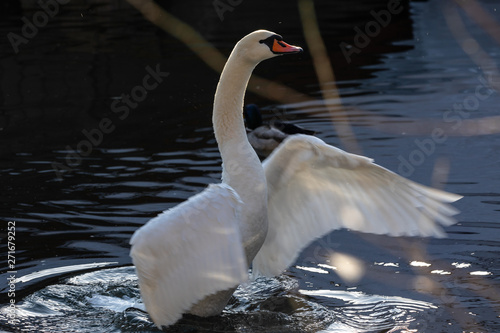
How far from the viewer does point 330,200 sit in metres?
6.11

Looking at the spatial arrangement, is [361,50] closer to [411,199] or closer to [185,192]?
[185,192]

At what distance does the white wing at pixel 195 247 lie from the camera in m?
4.45

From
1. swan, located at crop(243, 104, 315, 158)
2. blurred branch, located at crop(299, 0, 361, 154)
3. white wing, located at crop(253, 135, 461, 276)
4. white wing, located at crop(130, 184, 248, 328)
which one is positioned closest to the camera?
white wing, located at crop(130, 184, 248, 328)

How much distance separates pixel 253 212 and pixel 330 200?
2.78ft

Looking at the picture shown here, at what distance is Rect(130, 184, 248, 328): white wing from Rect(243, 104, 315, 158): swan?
18.7ft

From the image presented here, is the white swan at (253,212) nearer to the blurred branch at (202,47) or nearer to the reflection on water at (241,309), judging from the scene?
the reflection on water at (241,309)

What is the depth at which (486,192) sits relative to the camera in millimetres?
8227

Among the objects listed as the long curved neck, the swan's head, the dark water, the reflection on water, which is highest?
the swan's head

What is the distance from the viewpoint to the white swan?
452 centimetres

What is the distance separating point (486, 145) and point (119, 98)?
637cm

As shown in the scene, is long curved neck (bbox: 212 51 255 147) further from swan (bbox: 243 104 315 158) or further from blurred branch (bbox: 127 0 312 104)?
blurred branch (bbox: 127 0 312 104)

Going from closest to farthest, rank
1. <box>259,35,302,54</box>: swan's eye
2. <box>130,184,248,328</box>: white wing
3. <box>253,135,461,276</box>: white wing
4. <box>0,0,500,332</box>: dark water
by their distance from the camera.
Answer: <box>130,184,248,328</box>: white wing < <box>259,35,302,54</box>: swan's eye < <box>253,135,461,276</box>: white wing < <box>0,0,500,332</box>: dark water

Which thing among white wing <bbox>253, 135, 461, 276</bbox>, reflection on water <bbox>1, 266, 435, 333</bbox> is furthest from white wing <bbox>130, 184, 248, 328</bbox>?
white wing <bbox>253, 135, 461, 276</bbox>

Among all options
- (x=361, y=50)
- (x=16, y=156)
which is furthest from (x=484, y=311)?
(x=361, y=50)
